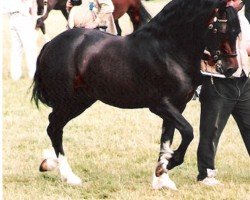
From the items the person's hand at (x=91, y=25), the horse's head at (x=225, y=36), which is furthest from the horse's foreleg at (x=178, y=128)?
the person's hand at (x=91, y=25)

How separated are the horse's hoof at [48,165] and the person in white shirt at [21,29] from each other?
6.29m

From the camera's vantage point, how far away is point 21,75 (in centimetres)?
1459

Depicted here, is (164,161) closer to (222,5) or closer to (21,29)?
(222,5)

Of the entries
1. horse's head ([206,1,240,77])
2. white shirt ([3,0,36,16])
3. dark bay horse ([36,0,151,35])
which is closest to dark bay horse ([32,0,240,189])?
horse's head ([206,1,240,77])

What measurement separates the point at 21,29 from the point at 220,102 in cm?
746

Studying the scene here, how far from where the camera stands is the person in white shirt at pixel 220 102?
20.2 feet

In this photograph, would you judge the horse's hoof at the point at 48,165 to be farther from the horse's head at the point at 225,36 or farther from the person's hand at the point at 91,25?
the horse's head at the point at 225,36

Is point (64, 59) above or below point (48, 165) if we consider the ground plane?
above

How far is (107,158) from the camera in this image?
7.68 m

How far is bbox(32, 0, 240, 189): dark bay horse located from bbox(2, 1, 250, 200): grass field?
29 cm

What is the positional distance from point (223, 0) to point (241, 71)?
84 cm

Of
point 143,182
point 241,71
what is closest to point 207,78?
point 241,71

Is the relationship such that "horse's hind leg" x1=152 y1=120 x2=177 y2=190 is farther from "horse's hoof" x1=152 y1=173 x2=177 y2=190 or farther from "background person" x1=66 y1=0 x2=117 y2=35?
"background person" x1=66 y1=0 x2=117 y2=35

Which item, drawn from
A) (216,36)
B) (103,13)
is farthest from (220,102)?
(103,13)
